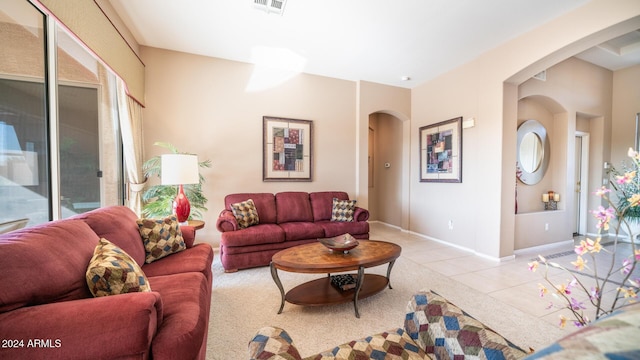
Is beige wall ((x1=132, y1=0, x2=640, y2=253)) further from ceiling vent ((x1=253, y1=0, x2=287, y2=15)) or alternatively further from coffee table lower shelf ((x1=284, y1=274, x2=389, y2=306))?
coffee table lower shelf ((x1=284, y1=274, x2=389, y2=306))

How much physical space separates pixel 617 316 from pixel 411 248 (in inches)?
150

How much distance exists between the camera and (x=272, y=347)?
0.90m

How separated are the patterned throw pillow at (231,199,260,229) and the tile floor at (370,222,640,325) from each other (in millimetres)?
2277

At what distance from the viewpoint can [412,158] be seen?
5027 mm

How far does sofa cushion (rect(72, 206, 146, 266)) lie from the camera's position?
64.6 inches

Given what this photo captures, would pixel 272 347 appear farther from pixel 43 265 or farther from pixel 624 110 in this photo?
pixel 624 110

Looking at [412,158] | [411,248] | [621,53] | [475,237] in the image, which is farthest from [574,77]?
[411,248]

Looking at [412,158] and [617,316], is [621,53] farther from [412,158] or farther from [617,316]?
[617,316]

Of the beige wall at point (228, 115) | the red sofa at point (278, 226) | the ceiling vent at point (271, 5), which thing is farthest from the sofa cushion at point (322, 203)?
the ceiling vent at point (271, 5)

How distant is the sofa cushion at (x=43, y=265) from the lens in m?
0.94

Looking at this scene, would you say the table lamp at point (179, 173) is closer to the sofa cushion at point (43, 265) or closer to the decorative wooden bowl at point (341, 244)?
the sofa cushion at point (43, 265)

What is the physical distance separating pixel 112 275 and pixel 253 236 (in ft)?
6.32

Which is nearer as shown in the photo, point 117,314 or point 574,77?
point 117,314

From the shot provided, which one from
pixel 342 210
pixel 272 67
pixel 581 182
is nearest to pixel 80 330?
pixel 342 210
